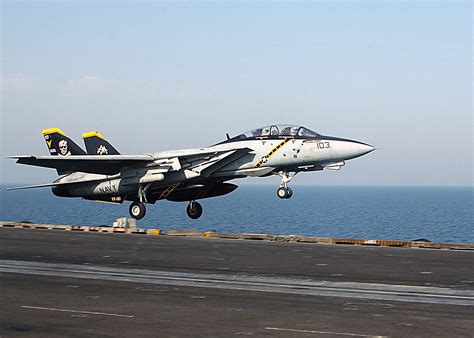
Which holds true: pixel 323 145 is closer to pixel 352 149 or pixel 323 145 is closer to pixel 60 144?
pixel 352 149

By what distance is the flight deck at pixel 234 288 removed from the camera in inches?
539

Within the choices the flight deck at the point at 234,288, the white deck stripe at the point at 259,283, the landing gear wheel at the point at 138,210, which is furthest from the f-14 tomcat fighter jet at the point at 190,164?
the white deck stripe at the point at 259,283

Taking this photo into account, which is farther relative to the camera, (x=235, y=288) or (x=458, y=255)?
(x=458, y=255)

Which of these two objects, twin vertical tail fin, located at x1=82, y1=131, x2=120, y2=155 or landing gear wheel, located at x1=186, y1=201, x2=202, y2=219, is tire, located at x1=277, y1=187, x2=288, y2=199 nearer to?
landing gear wheel, located at x1=186, y1=201, x2=202, y2=219

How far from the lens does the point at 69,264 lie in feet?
78.3

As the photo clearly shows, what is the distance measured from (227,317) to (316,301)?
2.85m

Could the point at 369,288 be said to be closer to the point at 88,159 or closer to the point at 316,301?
the point at 316,301

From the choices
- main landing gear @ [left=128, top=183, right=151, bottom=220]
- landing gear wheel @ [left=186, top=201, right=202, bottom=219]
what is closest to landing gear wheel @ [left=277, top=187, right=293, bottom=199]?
landing gear wheel @ [left=186, top=201, right=202, bottom=219]

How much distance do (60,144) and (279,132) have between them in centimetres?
1266

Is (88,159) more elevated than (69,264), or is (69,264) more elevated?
(88,159)

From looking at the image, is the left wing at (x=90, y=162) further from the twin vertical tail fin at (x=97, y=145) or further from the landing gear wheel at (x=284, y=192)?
the landing gear wheel at (x=284, y=192)

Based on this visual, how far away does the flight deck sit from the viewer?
44.9ft

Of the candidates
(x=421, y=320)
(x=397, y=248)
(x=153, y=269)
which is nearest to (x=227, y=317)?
(x=421, y=320)

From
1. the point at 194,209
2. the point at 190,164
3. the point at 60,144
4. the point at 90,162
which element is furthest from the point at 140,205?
the point at 60,144
